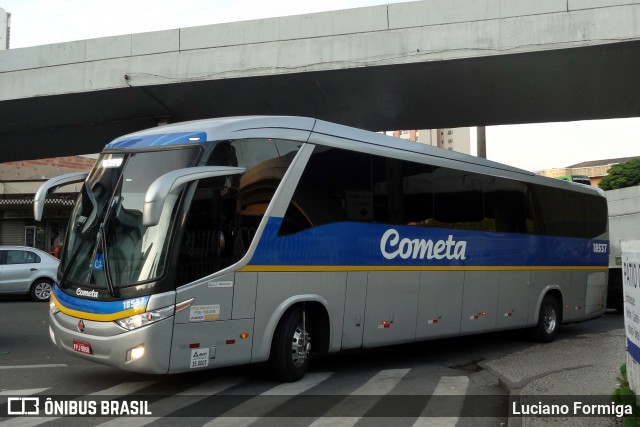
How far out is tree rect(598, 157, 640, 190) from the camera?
160ft

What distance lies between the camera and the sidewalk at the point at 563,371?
20.2ft

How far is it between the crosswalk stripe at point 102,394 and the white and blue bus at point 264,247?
0.62m

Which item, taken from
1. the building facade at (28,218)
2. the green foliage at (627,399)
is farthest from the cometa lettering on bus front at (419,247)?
the building facade at (28,218)

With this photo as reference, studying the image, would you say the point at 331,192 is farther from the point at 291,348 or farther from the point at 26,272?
the point at 26,272

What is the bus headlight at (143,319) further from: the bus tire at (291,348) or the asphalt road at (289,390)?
the bus tire at (291,348)

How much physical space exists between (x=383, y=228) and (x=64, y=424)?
17.3 ft

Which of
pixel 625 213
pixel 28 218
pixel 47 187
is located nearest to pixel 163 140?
pixel 47 187

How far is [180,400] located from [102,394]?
97 centimetres

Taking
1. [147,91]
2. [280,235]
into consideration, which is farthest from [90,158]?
[280,235]

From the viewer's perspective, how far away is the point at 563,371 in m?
8.80

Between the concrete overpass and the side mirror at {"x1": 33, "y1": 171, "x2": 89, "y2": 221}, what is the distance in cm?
861

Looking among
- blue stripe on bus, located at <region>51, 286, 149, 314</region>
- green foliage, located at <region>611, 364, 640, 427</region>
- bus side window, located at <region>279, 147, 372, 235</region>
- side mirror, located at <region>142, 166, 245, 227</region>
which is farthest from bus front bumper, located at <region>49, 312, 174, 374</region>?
green foliage, located at <region>611, 364, 640, 427</region>

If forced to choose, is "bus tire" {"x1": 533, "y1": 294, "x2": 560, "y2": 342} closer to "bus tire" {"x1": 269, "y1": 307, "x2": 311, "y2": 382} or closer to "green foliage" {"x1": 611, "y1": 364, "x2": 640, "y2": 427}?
"bus tire" {"x1": 269, "y1": 307, "x2": 311, "y2": 382}

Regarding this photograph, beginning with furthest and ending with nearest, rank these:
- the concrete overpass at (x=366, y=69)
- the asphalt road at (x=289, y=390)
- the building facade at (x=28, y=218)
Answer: the building facade at (x=28, y=218)
the concrete overpass at (x=366, y=69)
the asphalt road at (x=289, y=390)
